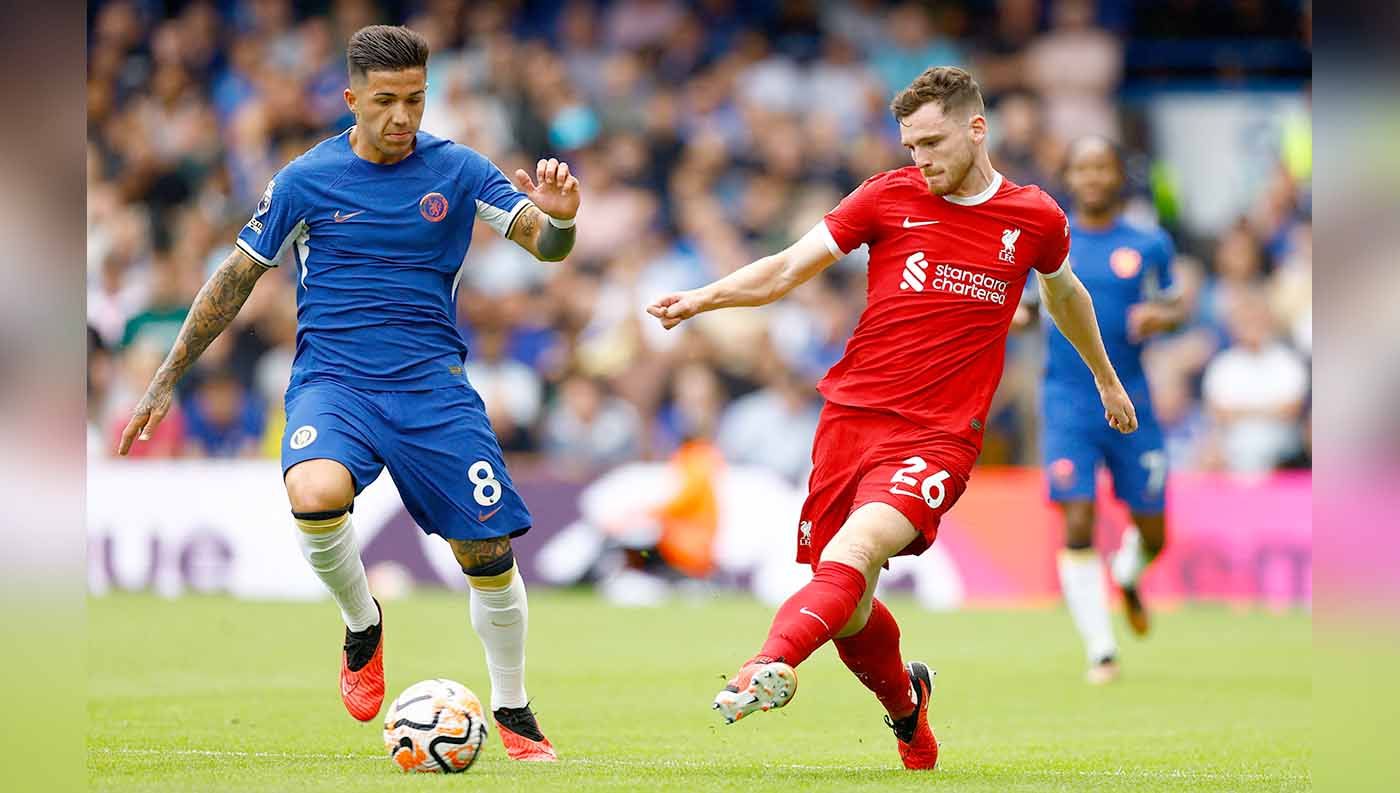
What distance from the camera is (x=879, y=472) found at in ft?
23.7

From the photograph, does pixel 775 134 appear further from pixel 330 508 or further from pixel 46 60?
pixel 46 60

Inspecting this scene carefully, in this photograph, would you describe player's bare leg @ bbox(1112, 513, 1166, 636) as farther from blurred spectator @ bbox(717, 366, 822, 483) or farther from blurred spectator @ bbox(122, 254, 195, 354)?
blurred spectator @ bbox(122, 254, 195, 354)

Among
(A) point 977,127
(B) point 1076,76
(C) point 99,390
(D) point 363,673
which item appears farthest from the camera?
(B) point 1076,76

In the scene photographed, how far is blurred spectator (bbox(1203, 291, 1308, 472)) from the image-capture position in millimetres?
18078

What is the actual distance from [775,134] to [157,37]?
817cm

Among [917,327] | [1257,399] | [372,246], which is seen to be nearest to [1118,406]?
[917,327]

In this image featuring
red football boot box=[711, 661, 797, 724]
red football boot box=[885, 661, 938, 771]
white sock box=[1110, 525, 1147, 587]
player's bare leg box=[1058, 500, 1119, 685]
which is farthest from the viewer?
white sock box=[1110, 525, 1147, 587]

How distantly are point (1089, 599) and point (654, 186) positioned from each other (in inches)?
420

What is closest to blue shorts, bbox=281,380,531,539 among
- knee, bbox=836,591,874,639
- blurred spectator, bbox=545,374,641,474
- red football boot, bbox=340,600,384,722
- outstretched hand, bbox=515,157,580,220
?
red football boot, bbox=340,600,384,722

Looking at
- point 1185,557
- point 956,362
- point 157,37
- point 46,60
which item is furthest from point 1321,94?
point 157,37

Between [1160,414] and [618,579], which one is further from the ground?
[1160,414]

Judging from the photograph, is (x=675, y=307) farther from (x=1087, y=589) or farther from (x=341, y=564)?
(x=1087, y=589)

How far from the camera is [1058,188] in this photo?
66.3ft

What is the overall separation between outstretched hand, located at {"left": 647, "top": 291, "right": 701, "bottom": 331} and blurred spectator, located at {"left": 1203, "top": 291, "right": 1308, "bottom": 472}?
40.8 feet
